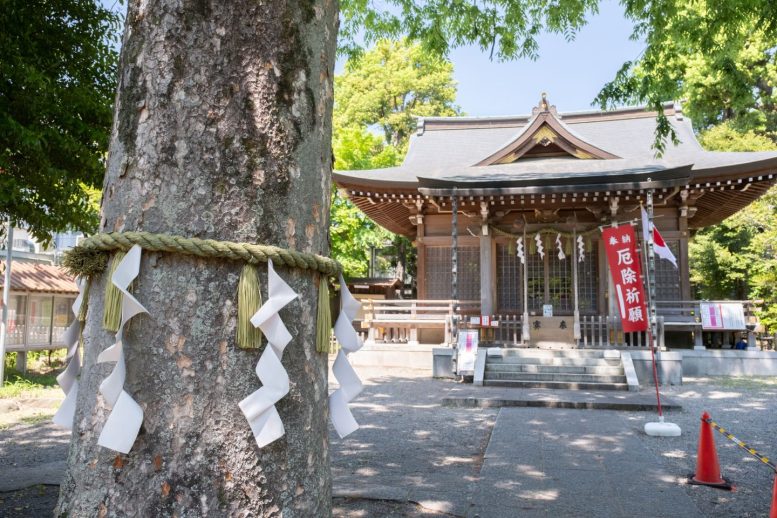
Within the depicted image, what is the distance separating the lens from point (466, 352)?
11219 mm

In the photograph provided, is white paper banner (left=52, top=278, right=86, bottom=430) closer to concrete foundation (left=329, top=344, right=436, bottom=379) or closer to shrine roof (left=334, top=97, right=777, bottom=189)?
shrine roof (left=334, top=97, right=777, bottom=189)

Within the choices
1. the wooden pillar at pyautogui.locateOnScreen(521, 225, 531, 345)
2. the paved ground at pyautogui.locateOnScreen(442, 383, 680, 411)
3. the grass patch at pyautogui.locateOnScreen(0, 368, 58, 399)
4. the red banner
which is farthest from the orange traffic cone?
the grass patch at pyautogui.locateOnScreen(0, 368, 58, 399)

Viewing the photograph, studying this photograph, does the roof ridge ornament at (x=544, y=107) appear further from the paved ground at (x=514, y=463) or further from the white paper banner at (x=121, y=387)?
the white paper banner at (x=121, y=387)

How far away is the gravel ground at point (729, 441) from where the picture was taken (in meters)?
4.01

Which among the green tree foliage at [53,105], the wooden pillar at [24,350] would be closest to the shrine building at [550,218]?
the green tree foliage at [53,105]

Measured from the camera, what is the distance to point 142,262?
4.91ft

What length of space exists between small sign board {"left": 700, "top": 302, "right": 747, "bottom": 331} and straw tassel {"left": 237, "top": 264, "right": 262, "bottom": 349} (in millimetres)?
13222

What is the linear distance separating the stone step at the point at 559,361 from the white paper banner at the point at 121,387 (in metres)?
10.5

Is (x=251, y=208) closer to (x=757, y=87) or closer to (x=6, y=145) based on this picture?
(x=6, y=145)

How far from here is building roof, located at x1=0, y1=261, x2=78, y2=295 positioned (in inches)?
564

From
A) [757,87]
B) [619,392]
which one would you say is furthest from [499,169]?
[757,87]

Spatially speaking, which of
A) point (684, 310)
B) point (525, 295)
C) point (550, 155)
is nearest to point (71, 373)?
point (525, 295)

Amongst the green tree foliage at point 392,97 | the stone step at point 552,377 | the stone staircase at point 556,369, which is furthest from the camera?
the green tree foliage at point 392,97

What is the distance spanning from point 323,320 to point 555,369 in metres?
10.1
